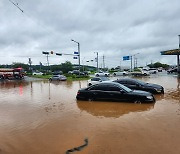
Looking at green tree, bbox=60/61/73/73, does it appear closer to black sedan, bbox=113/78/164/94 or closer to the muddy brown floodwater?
black sedan, bbox=113/78/164/94

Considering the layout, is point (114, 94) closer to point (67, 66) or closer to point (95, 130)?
point (95, 130)

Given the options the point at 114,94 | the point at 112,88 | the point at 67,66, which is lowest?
the point at 114,94

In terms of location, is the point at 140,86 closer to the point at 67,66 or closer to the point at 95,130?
the point at 95,130

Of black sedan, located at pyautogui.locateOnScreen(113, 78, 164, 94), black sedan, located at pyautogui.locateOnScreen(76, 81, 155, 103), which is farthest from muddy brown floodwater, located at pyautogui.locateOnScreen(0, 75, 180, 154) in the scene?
black sedan, located at pyautogui.locateOnScreen(113, 78, 164, 94)

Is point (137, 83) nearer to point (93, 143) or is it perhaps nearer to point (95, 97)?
point (95, 97)

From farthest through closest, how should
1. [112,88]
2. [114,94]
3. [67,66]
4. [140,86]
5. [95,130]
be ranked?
[67,66] → [140,86] → [112,88] → [114,94] → [95,130]

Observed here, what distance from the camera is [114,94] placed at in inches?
611

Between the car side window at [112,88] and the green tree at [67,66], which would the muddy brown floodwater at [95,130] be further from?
the green tree at [67,66]

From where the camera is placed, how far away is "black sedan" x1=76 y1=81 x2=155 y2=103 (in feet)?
48.9

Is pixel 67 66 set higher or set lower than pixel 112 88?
higher

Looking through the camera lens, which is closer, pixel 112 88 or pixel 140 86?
pixel 112 88

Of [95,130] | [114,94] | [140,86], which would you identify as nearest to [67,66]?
[140,86]

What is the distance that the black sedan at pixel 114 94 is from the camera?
14.9m

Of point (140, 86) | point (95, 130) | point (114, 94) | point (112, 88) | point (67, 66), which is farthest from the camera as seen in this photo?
point (67, 66)
